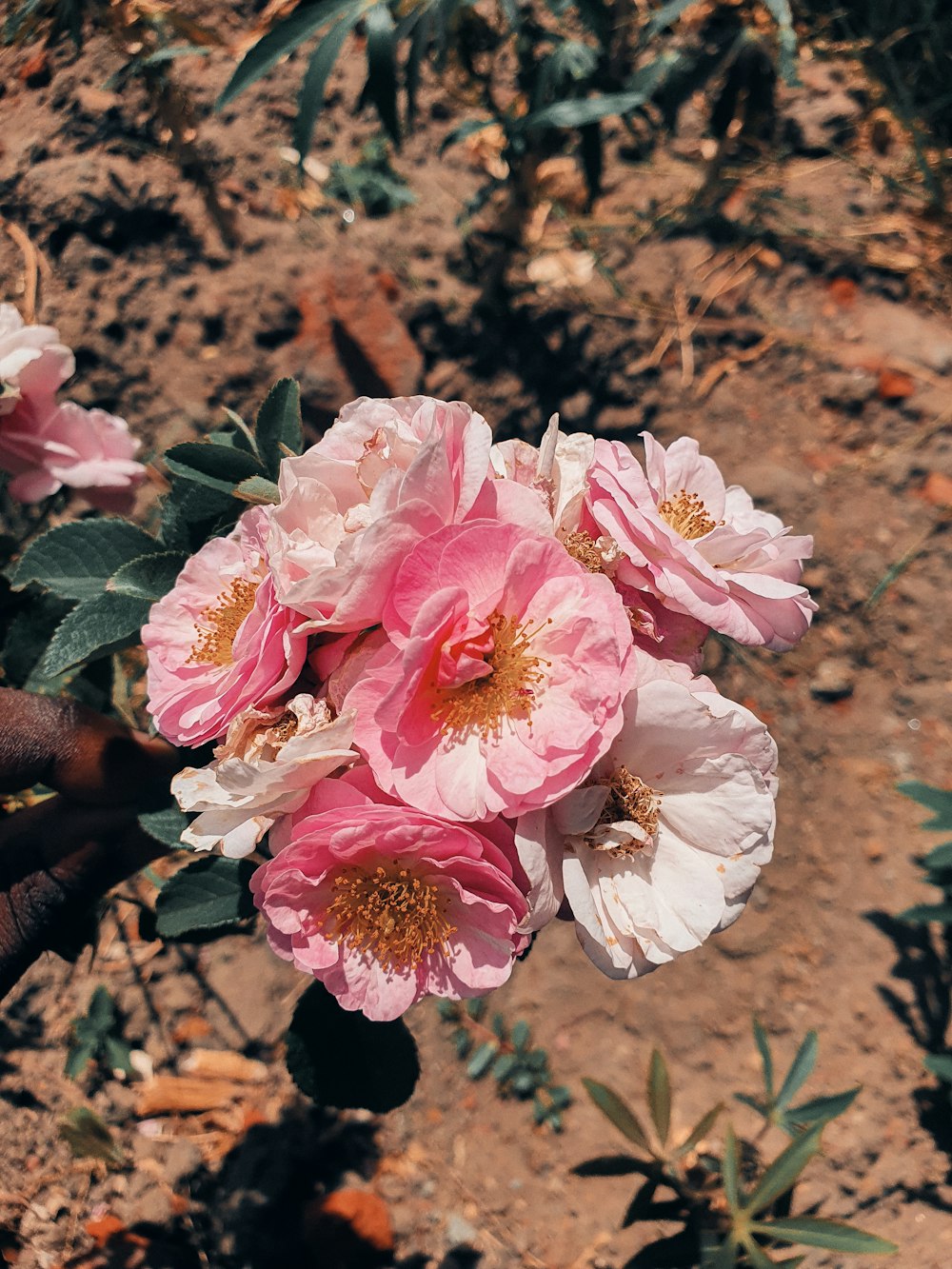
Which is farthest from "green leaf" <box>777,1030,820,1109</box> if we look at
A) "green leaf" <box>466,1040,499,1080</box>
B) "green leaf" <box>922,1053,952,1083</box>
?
"green leaf" <box>466,1040,499,1080</box>

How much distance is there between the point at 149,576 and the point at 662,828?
2.31 ft

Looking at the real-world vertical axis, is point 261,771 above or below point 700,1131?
above

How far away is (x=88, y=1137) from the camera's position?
1629 millimetres

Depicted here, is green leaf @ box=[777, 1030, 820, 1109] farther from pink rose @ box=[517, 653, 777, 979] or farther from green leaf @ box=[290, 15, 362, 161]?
green leaf @ box=[290, 15, 362, 161]

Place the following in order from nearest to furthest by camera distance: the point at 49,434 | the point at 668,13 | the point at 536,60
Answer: the point at 49,434 < the point at 668,13 < the point at 536,60

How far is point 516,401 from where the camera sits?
2.33 m

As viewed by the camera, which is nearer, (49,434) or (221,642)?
(221,642)

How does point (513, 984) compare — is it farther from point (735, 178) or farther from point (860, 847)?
point (735, 178)

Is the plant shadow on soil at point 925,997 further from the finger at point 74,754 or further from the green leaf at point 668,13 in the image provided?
the green leaf at point 668,13

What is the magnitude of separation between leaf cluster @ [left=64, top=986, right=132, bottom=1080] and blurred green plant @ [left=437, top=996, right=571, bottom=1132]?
675 millimetres

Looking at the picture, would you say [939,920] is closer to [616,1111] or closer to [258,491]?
[616,1111]

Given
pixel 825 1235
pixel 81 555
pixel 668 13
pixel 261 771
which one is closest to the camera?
pixel 261 771

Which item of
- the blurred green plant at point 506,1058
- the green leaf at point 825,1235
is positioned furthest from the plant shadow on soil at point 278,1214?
the green leaf at point 825,1235

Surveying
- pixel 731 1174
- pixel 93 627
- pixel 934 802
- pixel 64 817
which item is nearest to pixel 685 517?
pixel 93 627
